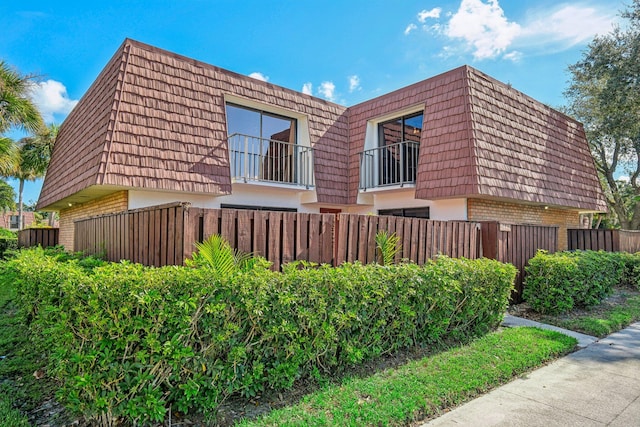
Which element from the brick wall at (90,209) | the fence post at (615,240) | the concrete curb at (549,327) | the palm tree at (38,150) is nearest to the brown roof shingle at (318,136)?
the brick wall at (90,209)

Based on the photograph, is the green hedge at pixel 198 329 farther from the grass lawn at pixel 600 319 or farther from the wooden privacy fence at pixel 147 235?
the grass lawn at pixel 600 319

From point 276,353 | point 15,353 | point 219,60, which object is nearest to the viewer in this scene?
point 276,353

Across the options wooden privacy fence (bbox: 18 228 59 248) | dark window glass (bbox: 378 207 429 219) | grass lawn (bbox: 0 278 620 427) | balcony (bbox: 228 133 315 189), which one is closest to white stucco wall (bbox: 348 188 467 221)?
dark window glass (bbox: 378 207 429 219)

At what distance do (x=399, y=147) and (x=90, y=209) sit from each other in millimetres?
9544

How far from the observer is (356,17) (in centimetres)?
1045

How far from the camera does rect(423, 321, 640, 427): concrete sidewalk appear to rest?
3.24 meters

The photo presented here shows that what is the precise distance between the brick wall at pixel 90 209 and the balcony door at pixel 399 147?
7489 mm

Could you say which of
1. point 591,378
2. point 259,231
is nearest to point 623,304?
point 591,378

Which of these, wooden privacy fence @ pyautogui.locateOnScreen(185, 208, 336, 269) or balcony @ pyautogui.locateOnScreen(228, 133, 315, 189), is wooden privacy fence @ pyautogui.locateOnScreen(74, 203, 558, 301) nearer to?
wooden privacy fence @ pyautogui.locateOnScreen(185, 208, 336, 269)

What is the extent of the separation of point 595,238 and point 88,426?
1363 centimetres

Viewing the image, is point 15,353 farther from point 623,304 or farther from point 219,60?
point 623,304

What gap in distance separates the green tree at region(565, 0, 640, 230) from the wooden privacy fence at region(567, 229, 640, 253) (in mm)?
6198

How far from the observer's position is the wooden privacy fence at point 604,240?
11.2 metres

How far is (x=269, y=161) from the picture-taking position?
11.4m
